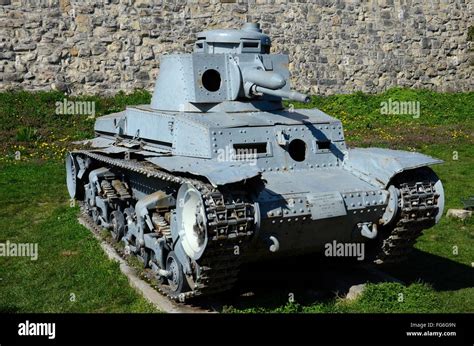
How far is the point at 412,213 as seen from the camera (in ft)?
23.5

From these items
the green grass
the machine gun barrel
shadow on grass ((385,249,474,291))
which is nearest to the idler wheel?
the green grass

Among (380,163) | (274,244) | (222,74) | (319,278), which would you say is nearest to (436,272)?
(319,278)

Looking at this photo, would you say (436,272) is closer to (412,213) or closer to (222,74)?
(412,213)

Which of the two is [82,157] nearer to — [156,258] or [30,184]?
[30,184]

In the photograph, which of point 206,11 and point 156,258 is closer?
point 156,258

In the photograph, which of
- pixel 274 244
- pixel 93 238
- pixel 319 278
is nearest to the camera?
pixel 274 244

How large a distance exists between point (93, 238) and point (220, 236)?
448 centimetres

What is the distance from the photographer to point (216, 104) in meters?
8.52

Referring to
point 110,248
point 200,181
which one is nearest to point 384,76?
point 110,248

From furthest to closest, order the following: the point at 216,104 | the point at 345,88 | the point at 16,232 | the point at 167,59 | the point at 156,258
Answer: the point at 345,88, the point at 16,232, the point at 167,59, the point at 216,104, the point at 156,258

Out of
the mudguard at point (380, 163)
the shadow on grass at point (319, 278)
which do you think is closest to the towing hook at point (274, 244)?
the shadow on grass at point (319, 278)

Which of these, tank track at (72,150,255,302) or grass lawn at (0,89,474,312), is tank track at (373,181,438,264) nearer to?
grass lawn at (0,89,474,312)

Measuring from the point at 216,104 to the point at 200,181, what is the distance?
2.22 m

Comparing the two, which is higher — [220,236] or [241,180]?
[241,180]
